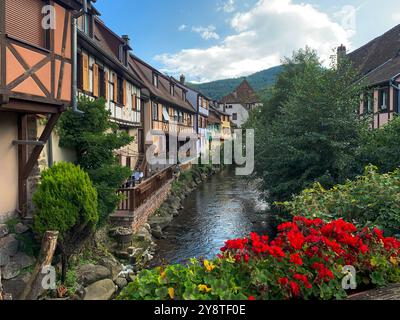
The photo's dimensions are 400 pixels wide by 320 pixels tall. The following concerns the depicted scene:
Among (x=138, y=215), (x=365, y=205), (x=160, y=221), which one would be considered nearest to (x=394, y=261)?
(x=365, y=205)

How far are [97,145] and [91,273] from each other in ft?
12.4

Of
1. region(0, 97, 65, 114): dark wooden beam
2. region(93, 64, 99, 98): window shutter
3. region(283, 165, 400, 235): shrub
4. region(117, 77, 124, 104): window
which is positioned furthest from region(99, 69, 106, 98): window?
region(283, 165, 400, 235): shrub

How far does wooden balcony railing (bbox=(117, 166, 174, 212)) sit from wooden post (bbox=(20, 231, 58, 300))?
4.52 m

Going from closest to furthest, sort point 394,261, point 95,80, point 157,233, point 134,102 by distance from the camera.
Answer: point 394,261 → point 95,80 → point 157,233 → point 134,102

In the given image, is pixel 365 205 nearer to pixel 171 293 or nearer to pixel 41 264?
pixel 171 293

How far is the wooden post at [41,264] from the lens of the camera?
642 cm

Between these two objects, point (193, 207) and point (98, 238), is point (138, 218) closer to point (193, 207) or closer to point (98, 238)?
point (98, 238)

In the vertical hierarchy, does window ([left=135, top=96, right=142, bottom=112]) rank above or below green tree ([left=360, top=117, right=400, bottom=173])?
above

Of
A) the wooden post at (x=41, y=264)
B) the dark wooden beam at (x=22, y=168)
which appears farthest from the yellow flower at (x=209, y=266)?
the dark wooden beam at (x=22, y=168)

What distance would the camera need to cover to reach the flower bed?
3033mm

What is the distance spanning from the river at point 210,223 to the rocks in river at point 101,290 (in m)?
1.73

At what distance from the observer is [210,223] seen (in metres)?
16.8

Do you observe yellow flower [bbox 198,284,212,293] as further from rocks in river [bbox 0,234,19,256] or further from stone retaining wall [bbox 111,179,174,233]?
stone retaining wall [bbox 111,179,174,233]

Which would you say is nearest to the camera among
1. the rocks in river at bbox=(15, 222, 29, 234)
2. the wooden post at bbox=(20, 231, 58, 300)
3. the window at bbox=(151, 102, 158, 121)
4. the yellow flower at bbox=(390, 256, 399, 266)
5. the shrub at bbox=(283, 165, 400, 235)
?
the yellow flower at bbox=(390, 256, 399, 266)
